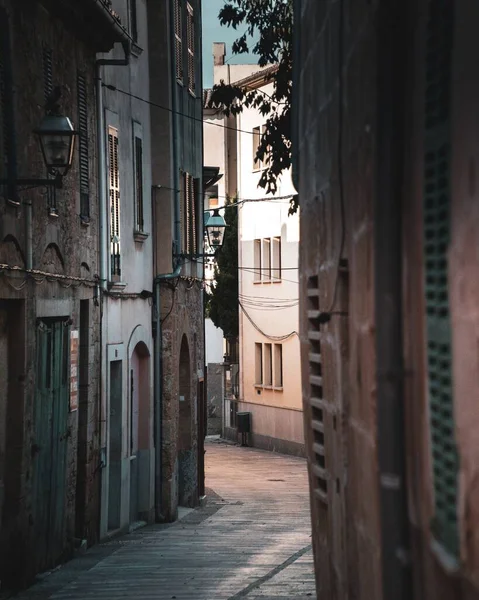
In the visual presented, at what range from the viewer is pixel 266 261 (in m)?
39.0

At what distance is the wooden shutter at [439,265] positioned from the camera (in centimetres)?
381

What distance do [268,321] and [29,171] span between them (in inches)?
1030

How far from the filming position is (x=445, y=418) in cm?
383

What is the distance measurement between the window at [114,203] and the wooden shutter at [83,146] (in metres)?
1.43

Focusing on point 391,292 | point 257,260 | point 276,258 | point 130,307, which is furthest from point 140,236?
point 257,260

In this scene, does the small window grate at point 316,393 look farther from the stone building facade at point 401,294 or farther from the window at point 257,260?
the window at point 257,260

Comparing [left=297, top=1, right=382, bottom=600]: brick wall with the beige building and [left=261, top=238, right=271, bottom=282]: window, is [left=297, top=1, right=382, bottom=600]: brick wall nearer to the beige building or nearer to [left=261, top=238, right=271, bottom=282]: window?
the beige building

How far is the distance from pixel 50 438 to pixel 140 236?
6.28 metres

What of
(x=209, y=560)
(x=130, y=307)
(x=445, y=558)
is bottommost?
(x=209, y=560)

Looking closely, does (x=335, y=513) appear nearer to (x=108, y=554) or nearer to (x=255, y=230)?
(x=108, y=554)

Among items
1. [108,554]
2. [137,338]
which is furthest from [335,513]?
[137,338]

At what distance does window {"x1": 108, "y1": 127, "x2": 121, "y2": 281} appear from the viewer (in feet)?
58.0

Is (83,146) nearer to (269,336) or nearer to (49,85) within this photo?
(49,85)

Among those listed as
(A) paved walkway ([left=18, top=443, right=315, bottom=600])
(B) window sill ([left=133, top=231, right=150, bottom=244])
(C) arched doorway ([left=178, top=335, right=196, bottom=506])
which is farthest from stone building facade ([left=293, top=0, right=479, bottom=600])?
→ (C) arched doorway ([left=178, top=335, right=196, bottom=506])
